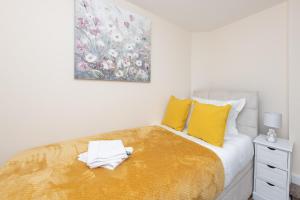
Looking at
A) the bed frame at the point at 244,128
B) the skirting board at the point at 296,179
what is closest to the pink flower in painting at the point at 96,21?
the bed frame at the point at 244,128

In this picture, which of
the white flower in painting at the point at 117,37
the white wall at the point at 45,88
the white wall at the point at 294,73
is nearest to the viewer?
the white wall at the point at 45,88

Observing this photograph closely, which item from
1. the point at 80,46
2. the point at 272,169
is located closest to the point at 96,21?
the point at 80,46

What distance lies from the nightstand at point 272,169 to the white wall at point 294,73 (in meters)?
0.18

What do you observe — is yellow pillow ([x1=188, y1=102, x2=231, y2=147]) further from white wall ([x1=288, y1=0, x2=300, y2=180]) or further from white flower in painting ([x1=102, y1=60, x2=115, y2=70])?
white flower in painting ([x1=102, y1=60, x2=115, y2=70])

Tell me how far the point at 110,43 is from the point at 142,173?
4.77ft

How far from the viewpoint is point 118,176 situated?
866mm

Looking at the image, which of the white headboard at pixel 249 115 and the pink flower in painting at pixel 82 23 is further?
the white headboard at pixel 249 115

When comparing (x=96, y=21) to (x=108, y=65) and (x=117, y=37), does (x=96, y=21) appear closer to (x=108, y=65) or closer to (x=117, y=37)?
(x=117, y=37)

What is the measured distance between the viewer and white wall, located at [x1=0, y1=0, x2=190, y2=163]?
3.94 feet

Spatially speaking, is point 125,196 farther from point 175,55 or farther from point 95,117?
point 175,55

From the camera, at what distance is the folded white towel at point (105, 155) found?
979mm

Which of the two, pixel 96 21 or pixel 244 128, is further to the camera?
pixel 244 128

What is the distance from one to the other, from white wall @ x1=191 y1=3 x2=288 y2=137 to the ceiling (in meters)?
0.15

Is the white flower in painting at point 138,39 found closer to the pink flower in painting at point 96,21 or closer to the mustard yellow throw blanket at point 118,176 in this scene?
the pink flower in painting at point 96,21
